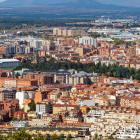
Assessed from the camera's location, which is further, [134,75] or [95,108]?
[134,75]

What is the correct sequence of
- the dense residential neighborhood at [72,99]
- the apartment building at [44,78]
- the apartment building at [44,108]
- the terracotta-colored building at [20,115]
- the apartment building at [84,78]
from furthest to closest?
the apartment building at [84,78] < the apartment building at [44,78] < the apartment building at [44,108] < the terracotta-colored building at [20,115] < the dense residential neighborhood at [72,99]

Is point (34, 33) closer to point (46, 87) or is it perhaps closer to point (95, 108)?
point (46, 87)

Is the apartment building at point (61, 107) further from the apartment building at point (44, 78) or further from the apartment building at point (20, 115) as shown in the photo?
the apartment building at point (44, 78)

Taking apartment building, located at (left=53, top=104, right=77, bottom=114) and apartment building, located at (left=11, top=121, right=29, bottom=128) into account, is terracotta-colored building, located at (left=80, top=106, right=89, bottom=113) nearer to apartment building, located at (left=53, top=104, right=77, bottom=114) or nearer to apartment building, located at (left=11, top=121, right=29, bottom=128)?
apartment building, located at (left=53, top=104, right=77, bottom=114)

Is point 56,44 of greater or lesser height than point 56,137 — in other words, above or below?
below

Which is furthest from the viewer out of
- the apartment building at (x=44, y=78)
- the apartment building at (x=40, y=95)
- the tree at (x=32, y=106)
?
the apartment building at (x=44, y=78)

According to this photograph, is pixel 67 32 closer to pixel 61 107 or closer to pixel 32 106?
pixel 32 106

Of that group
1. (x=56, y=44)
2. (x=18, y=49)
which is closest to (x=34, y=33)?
(x=56, y=44)

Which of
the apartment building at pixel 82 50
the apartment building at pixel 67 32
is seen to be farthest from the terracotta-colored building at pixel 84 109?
the apartment building at pixel 67 32

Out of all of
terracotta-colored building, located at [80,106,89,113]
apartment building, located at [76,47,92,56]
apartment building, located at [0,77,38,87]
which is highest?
terracotta-colored building, located at [80,106,89,113]

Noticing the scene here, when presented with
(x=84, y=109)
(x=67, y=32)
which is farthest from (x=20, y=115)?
(x=67, y=32)

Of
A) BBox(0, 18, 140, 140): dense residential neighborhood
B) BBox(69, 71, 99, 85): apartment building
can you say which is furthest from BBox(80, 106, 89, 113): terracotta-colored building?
BBox(69, 71, 99, 85): apartment building
